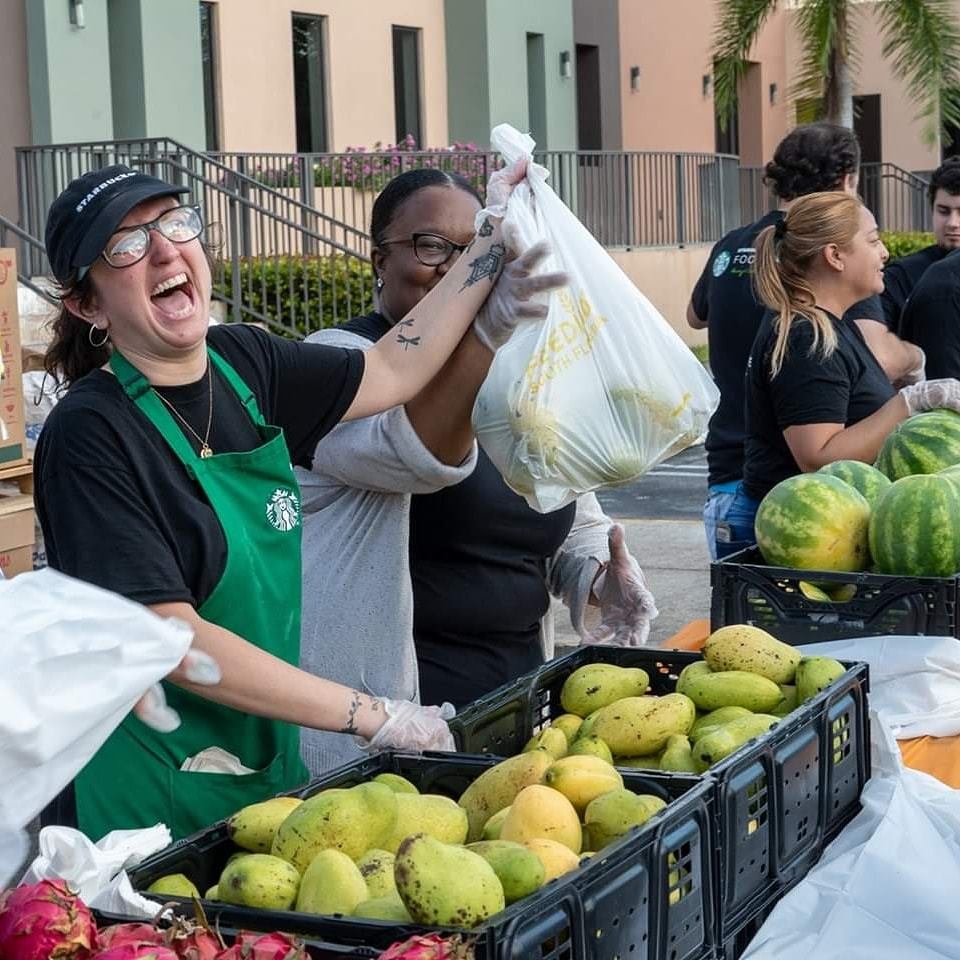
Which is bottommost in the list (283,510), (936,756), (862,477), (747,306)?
(936,756)

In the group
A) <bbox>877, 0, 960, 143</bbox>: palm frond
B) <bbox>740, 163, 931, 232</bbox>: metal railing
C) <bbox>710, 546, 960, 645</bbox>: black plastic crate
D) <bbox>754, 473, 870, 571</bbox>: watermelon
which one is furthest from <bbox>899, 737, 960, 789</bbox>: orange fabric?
<bbox>740, 163, 931, 232</bbox>: metal railing

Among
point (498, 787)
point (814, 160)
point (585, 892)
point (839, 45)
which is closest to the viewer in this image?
point (585, 892)

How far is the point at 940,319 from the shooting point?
523cm

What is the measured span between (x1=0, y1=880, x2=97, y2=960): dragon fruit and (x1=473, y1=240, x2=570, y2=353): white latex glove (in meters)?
1.54

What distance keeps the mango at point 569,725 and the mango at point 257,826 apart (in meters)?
0.62

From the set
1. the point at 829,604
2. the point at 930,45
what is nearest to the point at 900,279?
the point at 829,604

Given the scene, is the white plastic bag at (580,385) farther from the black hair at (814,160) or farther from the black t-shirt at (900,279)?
the black t-shirt at (900,279)

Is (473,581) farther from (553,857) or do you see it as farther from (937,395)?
(937,395)

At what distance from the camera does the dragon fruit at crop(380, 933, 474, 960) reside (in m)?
1.65

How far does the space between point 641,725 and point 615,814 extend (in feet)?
1.54

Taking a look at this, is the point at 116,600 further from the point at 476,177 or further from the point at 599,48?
the point at 599,48

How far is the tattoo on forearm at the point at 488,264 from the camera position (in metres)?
3.03

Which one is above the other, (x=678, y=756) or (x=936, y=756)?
(x=678, y=756)

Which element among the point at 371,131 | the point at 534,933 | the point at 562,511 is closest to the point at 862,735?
the point at 562,511
